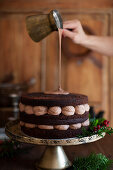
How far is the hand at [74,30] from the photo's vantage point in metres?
1.50

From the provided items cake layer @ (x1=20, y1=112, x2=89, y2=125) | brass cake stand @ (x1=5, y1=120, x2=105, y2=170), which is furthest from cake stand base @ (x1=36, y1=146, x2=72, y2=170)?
cake layer @ (x1=20, y1=112, x2=89, y2=125)

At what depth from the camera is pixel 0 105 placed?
9.07 feet

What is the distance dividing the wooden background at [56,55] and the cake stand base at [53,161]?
2122 mm

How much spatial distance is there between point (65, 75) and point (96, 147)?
1.96 metres

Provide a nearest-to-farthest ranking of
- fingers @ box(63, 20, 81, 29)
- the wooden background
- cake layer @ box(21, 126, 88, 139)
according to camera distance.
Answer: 1. cake layer @ box(21, 126, 88, 139)
2. fingers @ box(63, 20, 81, 29)
3. the wooden background

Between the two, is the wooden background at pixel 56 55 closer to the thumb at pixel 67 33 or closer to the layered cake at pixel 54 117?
the thumb at pixel 67 33

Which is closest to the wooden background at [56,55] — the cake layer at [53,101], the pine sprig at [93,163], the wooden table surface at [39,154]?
the wooden table surface at [39,154]

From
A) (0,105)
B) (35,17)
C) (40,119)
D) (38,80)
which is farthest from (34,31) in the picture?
(38,80)

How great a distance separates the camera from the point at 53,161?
986 mm

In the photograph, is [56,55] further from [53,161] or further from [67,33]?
[53,161]

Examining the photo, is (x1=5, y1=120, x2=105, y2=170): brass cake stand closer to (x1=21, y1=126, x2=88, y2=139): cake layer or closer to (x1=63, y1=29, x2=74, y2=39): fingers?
(x1=21, y1=126, x2=88, y2=139): cake layer

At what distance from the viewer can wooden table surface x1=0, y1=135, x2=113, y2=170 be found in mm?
960

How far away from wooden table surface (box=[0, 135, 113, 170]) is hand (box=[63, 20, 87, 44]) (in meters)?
0.74

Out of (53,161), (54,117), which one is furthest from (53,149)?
(54,117)
